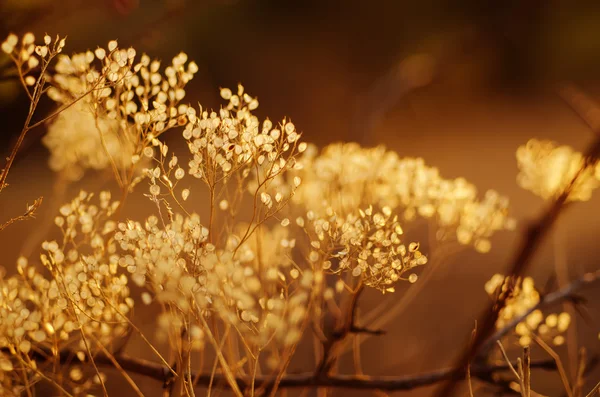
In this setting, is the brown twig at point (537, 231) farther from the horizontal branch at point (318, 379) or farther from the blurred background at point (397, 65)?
the blurred background at point (397, 65)

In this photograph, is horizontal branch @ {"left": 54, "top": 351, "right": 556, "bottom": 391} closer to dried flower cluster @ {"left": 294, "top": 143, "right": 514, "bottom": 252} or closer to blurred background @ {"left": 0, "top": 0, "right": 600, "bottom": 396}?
dried flower cluster @ {"left": 294, "top": 143, "right": 514, "bottom": 252}

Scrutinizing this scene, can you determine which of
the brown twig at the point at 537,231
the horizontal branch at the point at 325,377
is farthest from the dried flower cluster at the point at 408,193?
the brown twig at the point at 537,231

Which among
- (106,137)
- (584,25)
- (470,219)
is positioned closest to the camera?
(470,219)

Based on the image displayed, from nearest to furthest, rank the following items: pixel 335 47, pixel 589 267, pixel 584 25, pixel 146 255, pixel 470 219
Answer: pixel 146 255
pixel 470 219
pixel 589 267
pixel 584 25
pixel 335 47

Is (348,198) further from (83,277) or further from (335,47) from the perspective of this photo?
(335,47)

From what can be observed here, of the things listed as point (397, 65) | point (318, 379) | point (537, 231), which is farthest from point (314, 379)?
point (397, 65)

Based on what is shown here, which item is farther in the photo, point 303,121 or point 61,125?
point 303,121

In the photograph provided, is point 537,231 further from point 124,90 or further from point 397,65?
point 397,65

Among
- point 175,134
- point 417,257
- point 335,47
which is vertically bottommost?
point 417,257

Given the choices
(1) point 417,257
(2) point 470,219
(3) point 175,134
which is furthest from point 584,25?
(1) point 417,257

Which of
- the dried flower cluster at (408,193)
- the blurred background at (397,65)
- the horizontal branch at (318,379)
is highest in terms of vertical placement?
the blurred background at (397,65)

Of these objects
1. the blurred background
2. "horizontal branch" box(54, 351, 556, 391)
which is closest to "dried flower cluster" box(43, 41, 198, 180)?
"horizontal branch" box(54, 351, 556, 391)
